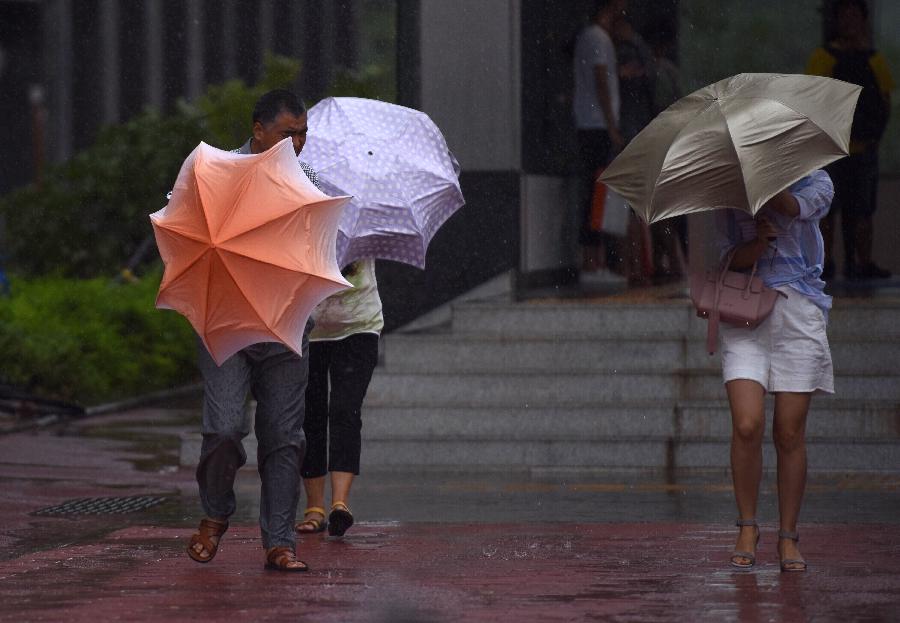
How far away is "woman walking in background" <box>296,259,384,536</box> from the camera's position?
8125 millimetres

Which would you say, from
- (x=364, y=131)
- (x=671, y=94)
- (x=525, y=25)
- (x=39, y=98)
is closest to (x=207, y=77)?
(x=39, y=98)

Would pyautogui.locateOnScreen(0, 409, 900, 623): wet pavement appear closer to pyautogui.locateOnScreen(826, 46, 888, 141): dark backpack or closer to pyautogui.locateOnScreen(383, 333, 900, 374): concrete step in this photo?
pyautogui.locateOnScreen(383, 333, 900, 374): concrete step

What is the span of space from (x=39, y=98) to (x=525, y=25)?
18208mm

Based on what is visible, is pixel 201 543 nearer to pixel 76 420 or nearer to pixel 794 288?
pixel 794 288

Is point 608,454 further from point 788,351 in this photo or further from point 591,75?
point 591,75

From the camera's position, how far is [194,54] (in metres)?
23.5

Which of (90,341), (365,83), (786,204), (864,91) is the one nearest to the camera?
(786,204)

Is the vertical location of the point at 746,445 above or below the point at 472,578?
above

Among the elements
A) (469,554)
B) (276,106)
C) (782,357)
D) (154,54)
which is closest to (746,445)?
(782,357)

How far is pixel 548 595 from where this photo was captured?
665 cm

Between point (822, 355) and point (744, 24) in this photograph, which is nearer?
point (822, 355)

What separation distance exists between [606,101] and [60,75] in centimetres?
1524

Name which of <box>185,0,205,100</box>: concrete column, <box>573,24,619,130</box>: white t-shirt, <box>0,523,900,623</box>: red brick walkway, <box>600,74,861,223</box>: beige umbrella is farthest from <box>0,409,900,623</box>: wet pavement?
<box>185,0,205,100</box>: concrete column

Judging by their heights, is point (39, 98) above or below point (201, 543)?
above
